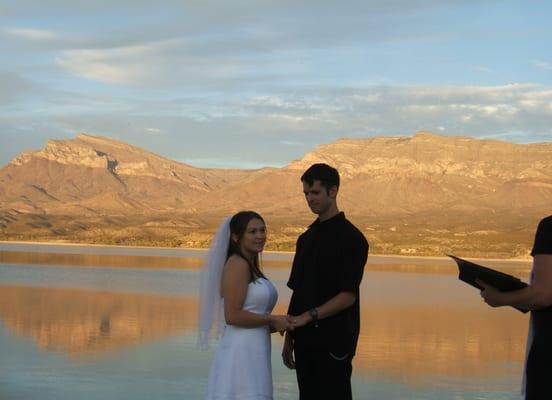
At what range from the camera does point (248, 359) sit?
6.26 metres

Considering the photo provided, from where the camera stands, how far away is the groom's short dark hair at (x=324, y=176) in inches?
240

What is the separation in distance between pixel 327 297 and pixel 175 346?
1312cm

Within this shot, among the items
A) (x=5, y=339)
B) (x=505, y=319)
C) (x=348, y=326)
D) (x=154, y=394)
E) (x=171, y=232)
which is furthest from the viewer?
(x=171, y=232)

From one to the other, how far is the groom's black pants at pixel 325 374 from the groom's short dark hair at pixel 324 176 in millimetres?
1050

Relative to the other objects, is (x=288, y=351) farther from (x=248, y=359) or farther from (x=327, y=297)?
(x=327, y=297)

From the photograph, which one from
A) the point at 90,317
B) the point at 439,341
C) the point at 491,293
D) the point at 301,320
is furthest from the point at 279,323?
the point at 90,317

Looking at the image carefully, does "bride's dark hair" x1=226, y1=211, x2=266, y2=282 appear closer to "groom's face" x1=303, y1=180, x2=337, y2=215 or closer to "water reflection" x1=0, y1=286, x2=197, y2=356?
"groom's face" x1=303, y1=180, x2=337, y2=215

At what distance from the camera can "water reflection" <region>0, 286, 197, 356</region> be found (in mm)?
19734

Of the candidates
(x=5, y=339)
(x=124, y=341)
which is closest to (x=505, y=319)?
(x=124, y=341)

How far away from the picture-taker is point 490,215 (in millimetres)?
176875

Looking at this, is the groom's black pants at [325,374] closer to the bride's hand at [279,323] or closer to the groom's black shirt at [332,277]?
the groom's black shirt at [332,277]

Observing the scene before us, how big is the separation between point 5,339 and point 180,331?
155 inches

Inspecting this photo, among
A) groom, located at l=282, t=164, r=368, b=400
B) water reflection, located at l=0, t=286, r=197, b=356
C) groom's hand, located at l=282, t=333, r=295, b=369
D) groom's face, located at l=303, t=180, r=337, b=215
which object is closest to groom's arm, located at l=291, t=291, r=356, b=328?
groom, located at l=282, t=164, r=368, b=400

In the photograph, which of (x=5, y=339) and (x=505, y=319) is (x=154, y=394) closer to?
(x=5, y=339)
